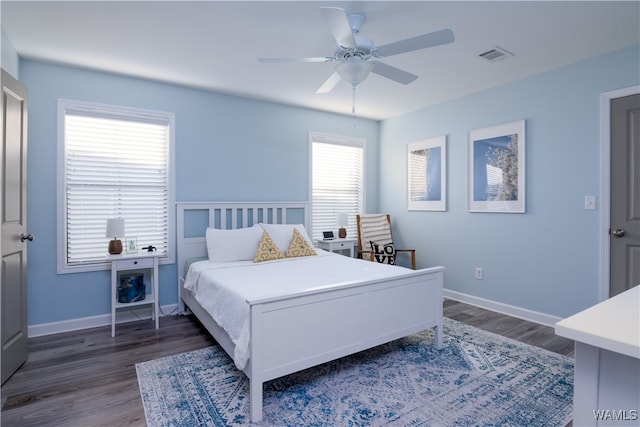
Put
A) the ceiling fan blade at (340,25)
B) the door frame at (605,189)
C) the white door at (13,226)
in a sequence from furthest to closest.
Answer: the door frame at (605,189) → the white door at (13,226) → the ceiling fan blade at (340,25)

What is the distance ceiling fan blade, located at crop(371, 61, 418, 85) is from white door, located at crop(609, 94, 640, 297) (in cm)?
192

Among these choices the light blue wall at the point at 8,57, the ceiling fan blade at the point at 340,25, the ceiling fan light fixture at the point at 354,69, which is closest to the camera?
the ceiling fan blade at the point at 340,25

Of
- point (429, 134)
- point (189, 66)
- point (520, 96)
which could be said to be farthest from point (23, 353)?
point (520, 96)

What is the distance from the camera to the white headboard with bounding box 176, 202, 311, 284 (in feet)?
12.3

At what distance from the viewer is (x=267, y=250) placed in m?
3.56

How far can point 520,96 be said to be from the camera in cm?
361

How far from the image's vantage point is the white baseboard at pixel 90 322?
3.13 m

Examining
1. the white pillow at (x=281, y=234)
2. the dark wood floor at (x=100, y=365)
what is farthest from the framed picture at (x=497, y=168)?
the white pillow at (x=281, y=234)

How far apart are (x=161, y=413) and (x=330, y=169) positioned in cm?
374

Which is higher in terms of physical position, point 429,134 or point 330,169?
point 429,134

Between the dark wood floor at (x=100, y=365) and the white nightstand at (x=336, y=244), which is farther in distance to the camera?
the white nightstand at (x=336, y=244)

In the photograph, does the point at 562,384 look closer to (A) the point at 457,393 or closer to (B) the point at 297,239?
(A) the point at 457,393

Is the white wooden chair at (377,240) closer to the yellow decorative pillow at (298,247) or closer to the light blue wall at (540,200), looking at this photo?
the light blue wall at (540,200)

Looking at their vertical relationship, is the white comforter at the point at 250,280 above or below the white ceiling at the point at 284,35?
below
